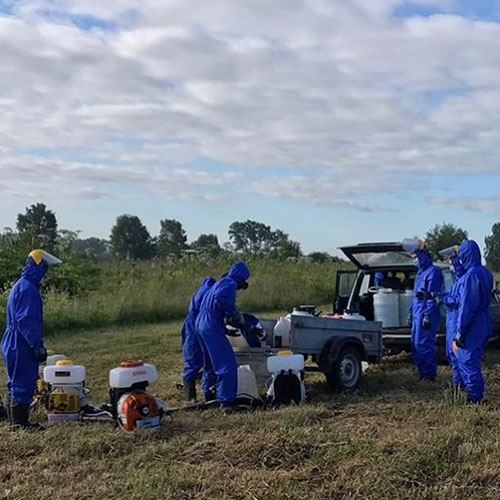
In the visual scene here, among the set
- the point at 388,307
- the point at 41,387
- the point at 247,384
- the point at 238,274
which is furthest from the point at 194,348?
the point at 388,307

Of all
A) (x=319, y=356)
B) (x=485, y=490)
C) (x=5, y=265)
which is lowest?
(x=485, y=490)

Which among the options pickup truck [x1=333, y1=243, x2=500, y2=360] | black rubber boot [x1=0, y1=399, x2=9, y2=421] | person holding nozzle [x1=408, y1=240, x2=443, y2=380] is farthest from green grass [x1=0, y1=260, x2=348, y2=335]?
person holding nozzle [x1=408, y1=240, x2=443, y2=380]

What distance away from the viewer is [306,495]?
5.29 metres

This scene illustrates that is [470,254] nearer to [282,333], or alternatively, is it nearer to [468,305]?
[468,305]

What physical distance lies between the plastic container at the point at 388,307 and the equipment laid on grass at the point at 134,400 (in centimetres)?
477

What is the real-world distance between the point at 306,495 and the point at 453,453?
1.51m

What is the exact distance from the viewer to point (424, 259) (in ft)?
33.0

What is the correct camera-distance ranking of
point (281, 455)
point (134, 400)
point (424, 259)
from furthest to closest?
1. point (424, 259)
2. point (134, 400)
3. point (281, 455)

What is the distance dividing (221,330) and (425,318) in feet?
9.80

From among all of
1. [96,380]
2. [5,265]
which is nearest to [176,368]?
[96,380]

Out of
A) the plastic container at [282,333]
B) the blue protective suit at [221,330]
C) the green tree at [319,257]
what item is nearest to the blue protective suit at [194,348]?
the blue protective suit at [221,330]

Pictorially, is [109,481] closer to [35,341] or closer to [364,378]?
[35,341]

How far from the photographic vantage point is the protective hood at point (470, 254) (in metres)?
8.43

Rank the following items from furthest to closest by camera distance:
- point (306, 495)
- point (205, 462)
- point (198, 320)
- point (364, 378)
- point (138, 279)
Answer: point (138, 279)
point (364, 378)
point (198, 320)
point (205, 462)
point (306, 495)
